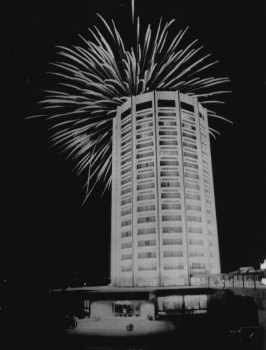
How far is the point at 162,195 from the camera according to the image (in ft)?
318

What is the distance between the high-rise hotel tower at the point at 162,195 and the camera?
93.1 m

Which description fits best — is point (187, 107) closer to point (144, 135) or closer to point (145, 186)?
point (144, 135)

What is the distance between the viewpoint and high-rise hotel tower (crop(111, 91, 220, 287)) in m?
93.1

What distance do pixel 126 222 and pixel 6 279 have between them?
42.5 metres

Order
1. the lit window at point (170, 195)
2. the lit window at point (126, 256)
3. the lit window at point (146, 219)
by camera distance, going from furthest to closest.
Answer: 1. the lit window at point (170, 195)
2. the lit window at point (126, 256)
3. the lit window at point (146, 219)

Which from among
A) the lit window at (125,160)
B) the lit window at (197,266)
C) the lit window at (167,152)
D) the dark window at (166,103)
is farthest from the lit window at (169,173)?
the lit window at (197,266)

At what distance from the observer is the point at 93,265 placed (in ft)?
384

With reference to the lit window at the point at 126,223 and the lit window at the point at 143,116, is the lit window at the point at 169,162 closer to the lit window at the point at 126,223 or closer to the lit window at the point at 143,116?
the lit window at the point at 143,116

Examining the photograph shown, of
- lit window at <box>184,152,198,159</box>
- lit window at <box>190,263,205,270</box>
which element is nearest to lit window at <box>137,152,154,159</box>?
lit window at <box>184,152,198,159</box>

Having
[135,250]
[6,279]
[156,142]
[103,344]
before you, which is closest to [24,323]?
[103,344]

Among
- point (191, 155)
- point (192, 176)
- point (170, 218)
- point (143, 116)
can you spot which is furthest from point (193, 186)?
point (143, 116)

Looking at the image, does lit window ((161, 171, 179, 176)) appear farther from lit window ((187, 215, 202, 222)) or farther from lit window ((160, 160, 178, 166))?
lit window ((187, 215, 202, 222))

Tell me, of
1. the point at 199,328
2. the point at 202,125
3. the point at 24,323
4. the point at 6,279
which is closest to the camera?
the point at 199,328

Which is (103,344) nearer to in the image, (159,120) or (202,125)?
(159,120)
